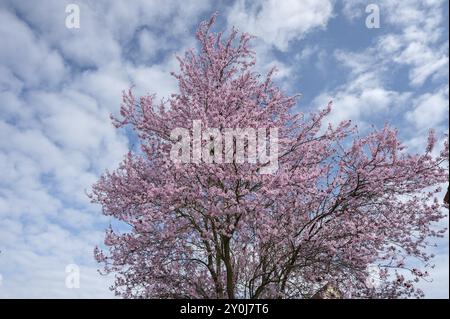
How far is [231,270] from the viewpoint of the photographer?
502 inches

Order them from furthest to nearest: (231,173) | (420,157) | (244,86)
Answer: (244,86) < (420,157) < (231,173)

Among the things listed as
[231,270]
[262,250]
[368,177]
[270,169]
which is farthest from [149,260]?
[368,177]

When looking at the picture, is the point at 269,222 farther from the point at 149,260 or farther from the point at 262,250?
the point at 149,260

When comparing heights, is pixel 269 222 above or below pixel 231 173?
below

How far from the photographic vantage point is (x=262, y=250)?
1273 centimetres
